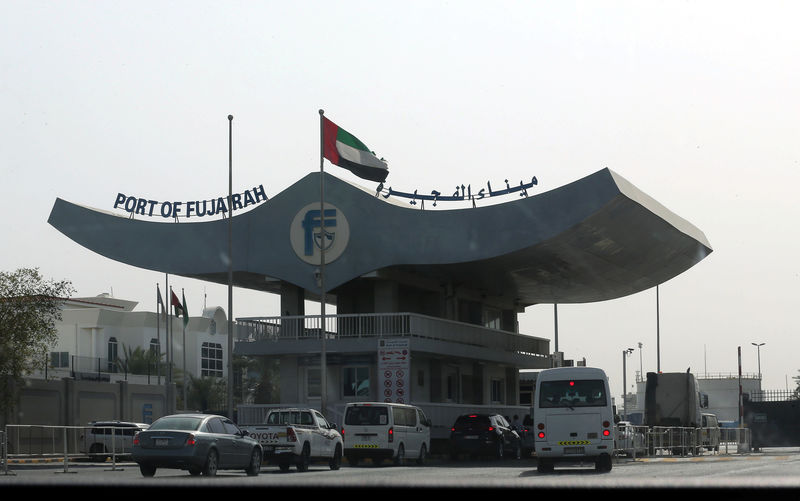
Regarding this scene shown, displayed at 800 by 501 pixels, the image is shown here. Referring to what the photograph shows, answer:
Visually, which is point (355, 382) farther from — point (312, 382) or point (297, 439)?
point (297, 439)

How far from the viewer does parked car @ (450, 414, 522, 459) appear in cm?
4197

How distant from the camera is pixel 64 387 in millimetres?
54312

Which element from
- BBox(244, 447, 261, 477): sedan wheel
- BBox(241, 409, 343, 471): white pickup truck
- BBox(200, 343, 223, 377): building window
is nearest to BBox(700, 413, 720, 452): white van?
BBox(241, 409, 343, 471): white pickup truck

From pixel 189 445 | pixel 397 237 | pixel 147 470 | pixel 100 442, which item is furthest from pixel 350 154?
pixel 189 445

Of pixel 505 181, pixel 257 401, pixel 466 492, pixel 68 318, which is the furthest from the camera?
pixel 257 401

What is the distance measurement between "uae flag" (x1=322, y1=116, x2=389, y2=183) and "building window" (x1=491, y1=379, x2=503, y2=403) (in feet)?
52.7

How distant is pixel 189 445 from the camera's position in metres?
25.2

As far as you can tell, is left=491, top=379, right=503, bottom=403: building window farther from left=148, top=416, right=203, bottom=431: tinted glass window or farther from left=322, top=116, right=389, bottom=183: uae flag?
left=148, top=416, right=203, bottom=431: tinted glass window

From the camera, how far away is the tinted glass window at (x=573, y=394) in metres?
30.4

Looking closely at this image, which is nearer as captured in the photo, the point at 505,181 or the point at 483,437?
the point at 483,437

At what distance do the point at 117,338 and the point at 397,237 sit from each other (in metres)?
56.2

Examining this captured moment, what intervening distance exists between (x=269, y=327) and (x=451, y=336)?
25.5 ft

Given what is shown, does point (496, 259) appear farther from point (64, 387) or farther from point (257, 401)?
point (257, 401)

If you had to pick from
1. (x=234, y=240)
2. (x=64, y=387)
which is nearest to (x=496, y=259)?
(x=234, y=240)
